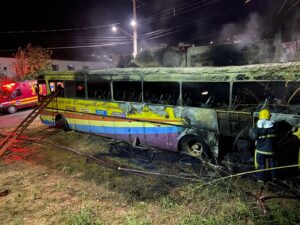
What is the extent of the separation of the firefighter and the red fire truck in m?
17.6

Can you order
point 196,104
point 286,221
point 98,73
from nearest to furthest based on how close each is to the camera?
point 286,221 < point 196,104 < point 98,73

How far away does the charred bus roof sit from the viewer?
540cm

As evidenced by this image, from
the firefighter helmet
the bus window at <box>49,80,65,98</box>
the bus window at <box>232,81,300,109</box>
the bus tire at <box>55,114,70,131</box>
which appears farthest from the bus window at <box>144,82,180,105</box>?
the bus tire at <box>55,114,70,131</box>

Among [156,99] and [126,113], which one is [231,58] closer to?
[156,99]

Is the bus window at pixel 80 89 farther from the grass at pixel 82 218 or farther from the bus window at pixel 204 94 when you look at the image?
the grass at pixel 82 218

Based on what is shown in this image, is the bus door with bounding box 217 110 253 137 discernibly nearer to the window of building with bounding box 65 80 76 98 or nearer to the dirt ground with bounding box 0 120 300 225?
the dirt ground with bounding box 0 120 300 225

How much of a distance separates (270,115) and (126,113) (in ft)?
15.3

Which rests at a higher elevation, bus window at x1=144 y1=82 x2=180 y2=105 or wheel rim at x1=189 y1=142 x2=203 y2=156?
bus window at x1=144 y1=82 x2=180 y2=105

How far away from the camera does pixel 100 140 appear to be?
970cm

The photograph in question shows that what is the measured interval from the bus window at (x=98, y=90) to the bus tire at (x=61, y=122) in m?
2.23

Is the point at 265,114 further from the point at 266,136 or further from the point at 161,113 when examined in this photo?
the point at 161,113

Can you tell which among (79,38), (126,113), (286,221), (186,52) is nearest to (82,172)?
(126,113)

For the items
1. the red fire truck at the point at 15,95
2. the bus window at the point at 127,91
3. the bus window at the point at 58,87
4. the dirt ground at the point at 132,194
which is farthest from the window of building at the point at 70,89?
the red fire truck at the point at 15,95

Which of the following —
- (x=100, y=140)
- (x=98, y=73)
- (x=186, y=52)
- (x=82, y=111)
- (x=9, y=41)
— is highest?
(x=9, y=41)
